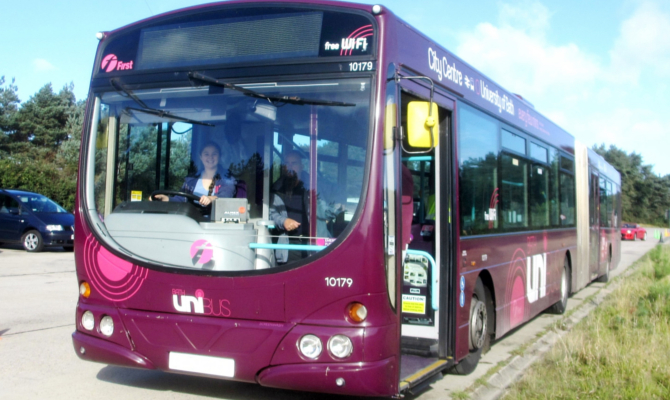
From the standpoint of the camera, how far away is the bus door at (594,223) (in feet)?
45.7

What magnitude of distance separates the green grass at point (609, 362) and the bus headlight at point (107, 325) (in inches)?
129

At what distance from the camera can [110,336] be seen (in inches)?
202

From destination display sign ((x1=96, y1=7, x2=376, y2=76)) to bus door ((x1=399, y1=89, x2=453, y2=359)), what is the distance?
1.04 meters

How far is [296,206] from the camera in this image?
4.96 metres

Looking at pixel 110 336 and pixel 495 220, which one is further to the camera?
pixel 495 220

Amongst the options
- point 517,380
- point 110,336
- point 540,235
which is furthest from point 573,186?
point 110,336

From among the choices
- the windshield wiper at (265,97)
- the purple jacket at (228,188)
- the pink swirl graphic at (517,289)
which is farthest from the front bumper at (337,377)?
the pink swirl graphic at (517,289)

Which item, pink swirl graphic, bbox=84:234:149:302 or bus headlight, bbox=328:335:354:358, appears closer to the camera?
bus headlight, bbox=328:335:354:358

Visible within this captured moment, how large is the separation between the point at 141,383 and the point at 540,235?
19.6 feet

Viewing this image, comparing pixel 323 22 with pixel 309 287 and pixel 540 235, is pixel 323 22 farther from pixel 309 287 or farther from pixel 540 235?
pixel 540 235

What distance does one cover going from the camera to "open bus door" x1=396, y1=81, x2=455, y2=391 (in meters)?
5.81

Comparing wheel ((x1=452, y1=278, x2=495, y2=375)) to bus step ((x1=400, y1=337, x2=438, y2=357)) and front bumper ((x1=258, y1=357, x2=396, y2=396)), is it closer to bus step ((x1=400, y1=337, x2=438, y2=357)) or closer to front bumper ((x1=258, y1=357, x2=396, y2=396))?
bus step ((x1=400, y1=337, x2=438, y2=357))

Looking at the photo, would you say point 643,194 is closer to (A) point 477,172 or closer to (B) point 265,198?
(A) point 477,172

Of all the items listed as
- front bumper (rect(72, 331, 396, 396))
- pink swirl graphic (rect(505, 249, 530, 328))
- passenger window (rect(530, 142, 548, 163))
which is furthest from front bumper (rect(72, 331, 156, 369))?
passenger window (rect(530, 142, 548, 163))
